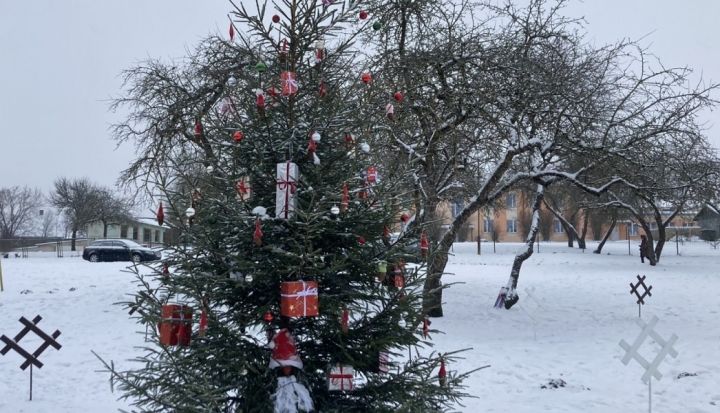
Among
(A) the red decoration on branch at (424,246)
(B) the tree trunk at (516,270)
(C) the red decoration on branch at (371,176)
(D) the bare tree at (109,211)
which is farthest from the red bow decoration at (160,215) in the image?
(D) the bare tree at (109,211)

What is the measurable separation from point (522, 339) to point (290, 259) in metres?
9.46

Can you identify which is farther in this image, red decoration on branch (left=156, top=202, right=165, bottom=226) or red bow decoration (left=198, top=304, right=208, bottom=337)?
red decoration on branch (left=156, top=202, right=165, bottom=226)

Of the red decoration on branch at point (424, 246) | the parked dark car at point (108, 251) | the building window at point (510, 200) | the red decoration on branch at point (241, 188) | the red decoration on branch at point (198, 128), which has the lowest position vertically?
A: the parked dark car at point (108, 251)

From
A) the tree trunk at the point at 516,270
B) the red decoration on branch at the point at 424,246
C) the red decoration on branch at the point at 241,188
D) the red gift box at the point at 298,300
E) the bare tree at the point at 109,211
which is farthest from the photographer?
the bare tree at the point at 109,211

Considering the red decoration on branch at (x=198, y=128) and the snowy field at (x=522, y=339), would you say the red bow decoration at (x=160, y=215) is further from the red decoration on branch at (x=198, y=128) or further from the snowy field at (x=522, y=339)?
the snowy field at (x=522, y=339)

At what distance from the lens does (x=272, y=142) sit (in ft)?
13.3

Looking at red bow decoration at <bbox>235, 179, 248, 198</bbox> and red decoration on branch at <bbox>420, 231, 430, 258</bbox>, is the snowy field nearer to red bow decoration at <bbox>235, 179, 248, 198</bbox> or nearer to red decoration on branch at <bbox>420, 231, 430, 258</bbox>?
red decoration on branch at <bbox>420, 231, 430, 258</bbox>

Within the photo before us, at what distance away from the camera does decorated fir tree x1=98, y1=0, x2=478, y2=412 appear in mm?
3756

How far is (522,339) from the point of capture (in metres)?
12.1

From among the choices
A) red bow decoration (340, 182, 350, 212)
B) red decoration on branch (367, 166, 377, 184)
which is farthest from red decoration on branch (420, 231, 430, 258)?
red bow decoration (340, 182, 350, 212)

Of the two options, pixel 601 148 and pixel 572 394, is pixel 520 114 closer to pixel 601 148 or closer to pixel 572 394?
pixel 601 148

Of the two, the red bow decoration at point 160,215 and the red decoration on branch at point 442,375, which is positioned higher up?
the red bow decoration at point 160,215

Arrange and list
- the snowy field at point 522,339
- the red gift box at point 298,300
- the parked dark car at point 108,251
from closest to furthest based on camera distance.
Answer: the red gift box at point 298,300, the snowy field at point 522,339, the parked dark car at point 108,251

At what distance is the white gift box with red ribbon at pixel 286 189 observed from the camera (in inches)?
147
